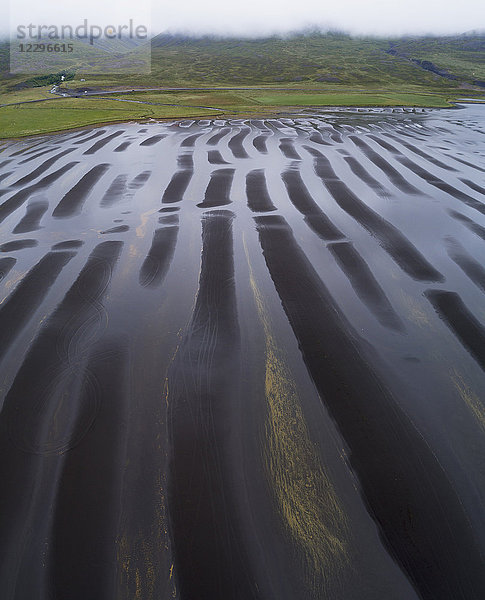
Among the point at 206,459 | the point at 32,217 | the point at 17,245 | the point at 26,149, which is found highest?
the point at 26,149

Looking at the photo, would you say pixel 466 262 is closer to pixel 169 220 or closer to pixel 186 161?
pixel 169 220

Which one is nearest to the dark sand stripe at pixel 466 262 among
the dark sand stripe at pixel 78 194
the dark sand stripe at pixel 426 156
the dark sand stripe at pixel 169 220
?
the dark sand stripe at pixel 169 220

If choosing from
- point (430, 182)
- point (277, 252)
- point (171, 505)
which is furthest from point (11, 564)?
point (430, 182)

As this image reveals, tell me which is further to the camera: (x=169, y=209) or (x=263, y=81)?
(x=263, y=81)

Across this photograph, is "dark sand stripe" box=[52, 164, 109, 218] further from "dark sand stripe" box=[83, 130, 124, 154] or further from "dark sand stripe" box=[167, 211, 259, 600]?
"dark sand stripe" box=[167, 211, 259, 600]

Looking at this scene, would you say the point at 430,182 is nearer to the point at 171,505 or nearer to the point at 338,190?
the point at 338,190

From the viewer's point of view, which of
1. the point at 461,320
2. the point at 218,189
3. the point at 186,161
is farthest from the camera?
the point at 186,161

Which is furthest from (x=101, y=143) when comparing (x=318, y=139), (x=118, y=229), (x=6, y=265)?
(x=6, y=265)

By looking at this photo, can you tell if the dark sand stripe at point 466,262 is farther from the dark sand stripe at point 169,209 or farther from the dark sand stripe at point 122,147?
the dark sand stripe at point 122,147
